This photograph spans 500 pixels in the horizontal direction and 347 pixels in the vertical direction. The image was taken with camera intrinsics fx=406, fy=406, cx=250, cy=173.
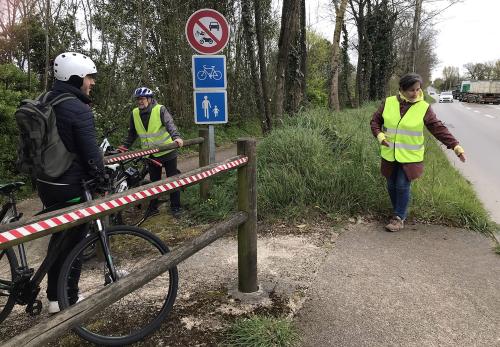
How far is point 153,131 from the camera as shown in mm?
5750

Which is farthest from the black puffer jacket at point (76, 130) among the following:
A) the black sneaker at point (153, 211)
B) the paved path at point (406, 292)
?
the black sneaker at point (153, 211)

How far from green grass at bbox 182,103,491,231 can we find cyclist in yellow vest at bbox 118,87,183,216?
581 mm

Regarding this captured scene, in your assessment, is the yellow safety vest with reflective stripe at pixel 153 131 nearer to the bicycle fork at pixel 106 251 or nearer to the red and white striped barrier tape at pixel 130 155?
the red and white striped barrier tape at pixel 130 155

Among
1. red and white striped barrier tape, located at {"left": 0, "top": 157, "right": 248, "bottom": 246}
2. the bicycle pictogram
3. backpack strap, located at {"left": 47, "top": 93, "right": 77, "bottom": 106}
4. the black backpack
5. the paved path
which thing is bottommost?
the paved path

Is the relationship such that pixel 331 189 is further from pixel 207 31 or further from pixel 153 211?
pixel 207 31

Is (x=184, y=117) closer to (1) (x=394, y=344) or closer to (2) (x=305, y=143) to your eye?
(2) (x=305, y=143)

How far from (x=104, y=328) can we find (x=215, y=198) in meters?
3.11

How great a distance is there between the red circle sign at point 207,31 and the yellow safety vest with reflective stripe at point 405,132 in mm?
2473

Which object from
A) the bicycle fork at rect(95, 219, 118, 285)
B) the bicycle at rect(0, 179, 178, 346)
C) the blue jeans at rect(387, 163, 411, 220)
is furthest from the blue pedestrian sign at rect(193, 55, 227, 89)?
the bicycle fork at rect(95, 219, 118, 285)

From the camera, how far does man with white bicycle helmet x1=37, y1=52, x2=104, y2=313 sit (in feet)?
9.09

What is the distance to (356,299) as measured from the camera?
3350mm

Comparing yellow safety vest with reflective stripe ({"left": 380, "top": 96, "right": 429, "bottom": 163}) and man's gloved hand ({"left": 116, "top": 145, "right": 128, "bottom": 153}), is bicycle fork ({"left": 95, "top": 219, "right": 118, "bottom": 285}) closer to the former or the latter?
man's gloved hand ({"left": 116, "top": 145, "right": 128, "bottom": 153})

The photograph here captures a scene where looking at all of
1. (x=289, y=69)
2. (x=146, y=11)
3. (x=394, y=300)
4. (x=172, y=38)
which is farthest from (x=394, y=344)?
(x=172, y=38)

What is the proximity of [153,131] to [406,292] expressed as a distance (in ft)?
12.8
